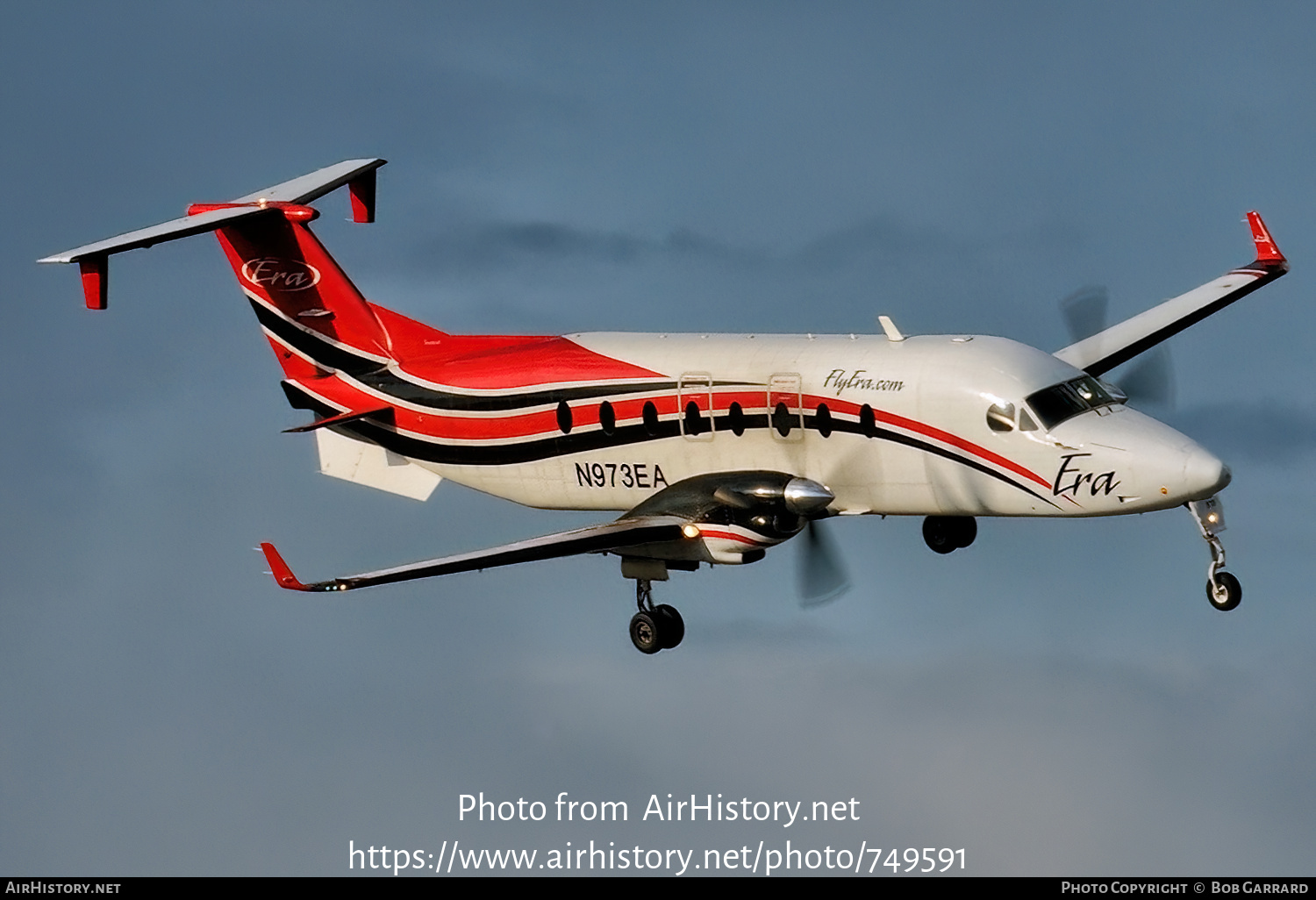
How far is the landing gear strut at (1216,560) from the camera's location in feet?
110

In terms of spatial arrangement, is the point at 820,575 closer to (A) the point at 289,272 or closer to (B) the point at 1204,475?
(B) the point at 1204,475

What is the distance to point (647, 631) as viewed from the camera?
118 ft

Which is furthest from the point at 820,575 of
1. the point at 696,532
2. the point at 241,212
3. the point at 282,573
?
the point at 241,212

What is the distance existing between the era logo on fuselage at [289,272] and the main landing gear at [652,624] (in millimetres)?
9039

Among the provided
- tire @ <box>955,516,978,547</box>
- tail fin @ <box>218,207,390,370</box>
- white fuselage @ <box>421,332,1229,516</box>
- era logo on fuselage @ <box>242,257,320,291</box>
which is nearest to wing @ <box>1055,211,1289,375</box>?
tire @ <box>955,516,978,547</box>

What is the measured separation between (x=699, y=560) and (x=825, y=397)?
318 centimetres

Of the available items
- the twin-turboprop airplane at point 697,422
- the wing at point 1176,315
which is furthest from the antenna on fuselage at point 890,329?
the wing at point 1176,315

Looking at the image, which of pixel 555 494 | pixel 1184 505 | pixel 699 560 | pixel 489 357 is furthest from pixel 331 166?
pixel 1184 505

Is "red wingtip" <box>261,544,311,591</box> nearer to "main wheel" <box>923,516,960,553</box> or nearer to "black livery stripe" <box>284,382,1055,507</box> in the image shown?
"black livery stripe" <box>284,382,1055,507</box>

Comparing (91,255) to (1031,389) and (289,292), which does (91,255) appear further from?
(1031,389)

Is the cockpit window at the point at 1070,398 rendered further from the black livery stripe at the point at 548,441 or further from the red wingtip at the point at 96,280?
the red wingtip at the point at 96,280

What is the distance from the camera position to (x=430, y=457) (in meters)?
39.6

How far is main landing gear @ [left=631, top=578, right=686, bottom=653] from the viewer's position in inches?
1415

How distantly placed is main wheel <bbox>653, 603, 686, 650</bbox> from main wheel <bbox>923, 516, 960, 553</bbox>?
15.4 ft
